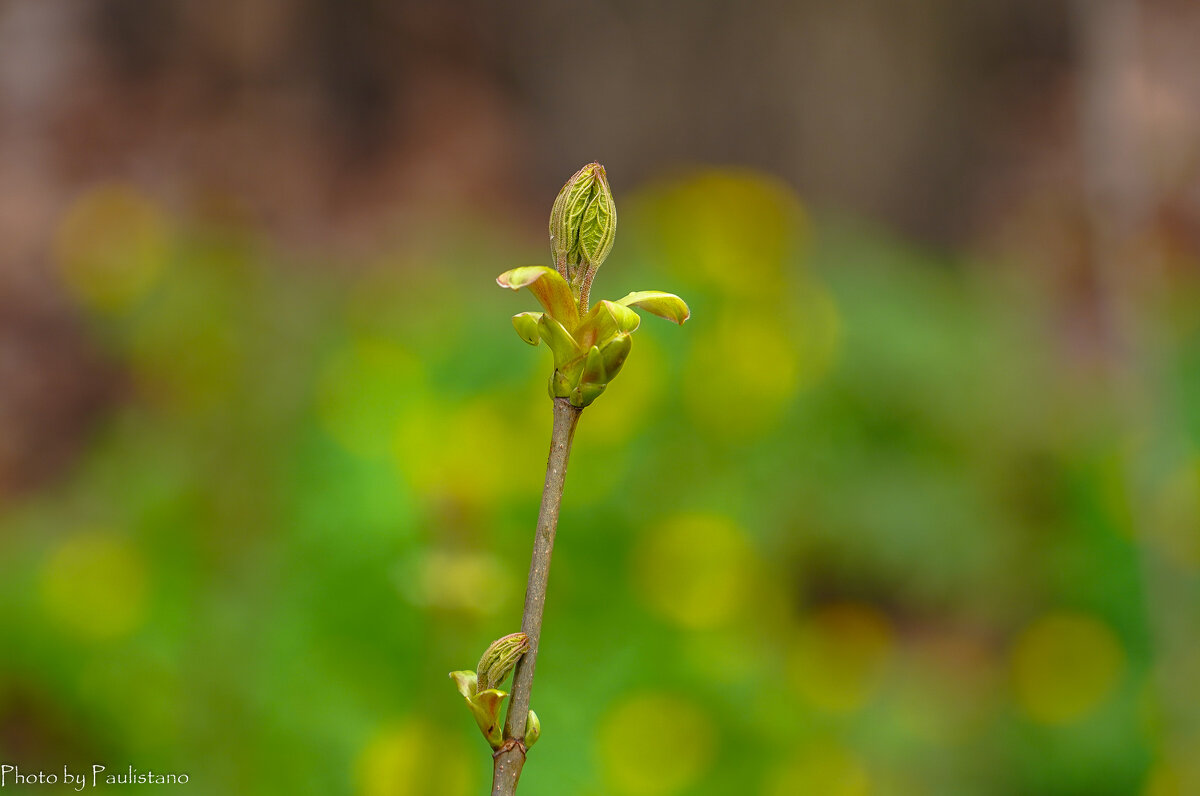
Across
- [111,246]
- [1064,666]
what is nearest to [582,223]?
[1064,666]

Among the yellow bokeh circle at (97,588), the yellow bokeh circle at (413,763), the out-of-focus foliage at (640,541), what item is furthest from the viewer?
the yellow bokeh circle at (97,588)

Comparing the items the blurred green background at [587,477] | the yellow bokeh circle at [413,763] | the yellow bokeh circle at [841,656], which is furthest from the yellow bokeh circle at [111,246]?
the yellow bokeh circle at [841,656]

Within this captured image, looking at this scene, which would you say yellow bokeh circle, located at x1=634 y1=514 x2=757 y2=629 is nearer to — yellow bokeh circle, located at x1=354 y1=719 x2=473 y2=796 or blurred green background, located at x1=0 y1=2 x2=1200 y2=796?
blurred green background, located at x1=0 y1=2 x2=1200 y2=796

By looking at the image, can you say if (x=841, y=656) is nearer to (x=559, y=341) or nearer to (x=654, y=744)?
(x=654, y=744)

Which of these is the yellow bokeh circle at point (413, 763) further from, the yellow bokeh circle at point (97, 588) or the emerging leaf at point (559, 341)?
the emerging leaf at point (559, 341)

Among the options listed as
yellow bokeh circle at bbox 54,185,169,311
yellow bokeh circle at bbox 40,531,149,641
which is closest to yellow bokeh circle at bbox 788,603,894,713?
Answer: yellow bokeh circle at bbox 40,531,149,641

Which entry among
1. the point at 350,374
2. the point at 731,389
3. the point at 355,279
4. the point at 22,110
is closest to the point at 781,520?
the point at 731,389
